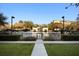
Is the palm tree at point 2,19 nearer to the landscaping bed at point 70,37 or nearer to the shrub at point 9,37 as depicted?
the shrub at point 9,37

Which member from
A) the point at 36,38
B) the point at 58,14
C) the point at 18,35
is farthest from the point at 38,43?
the point at 58,14

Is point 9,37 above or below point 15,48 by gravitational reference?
above

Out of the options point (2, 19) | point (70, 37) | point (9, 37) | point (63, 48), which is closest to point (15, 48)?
point (9, 37)

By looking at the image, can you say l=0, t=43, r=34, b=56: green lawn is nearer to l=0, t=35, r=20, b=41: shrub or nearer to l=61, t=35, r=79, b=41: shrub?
l=0, t=35, r=20, b=41: shrub

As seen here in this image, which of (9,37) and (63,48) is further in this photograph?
(9,37)

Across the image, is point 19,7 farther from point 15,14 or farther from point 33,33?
point 33,33

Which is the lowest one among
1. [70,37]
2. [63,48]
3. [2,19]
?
[63,48]

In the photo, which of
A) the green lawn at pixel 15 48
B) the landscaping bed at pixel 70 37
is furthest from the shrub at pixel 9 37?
the landscaping bed at pixel 70 37

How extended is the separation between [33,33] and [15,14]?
3.00ft

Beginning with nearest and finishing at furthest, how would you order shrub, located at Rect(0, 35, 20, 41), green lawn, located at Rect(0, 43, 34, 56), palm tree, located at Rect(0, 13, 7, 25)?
green lawn, located at Rect(0, 43, 34, 56)
shrub, located at Rect(0, 35, 20, 41)
palm tree, located at Rect(0, 13, 7, 25)

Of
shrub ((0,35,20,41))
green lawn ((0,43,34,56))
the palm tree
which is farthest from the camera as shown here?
the palm tree

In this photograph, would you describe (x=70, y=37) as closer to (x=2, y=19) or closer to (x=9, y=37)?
(x=9, y=37)

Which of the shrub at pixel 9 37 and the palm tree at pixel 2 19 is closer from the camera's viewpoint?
the shrub at pixel 9 37

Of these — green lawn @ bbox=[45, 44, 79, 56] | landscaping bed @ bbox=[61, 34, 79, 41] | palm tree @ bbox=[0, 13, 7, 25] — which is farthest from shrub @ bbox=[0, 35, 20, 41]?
landscaping bed @ bbox=[61, 34, 79, 41]
